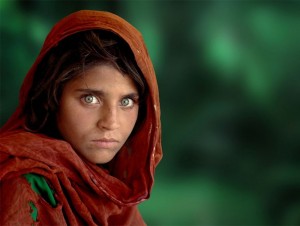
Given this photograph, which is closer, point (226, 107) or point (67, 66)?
point (67, 66)

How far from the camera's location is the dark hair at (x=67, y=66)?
0.71 meters

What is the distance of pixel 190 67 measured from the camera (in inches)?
52.8

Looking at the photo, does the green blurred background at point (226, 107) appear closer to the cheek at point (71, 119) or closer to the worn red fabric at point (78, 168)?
the worn red fabric at point (78, 168)

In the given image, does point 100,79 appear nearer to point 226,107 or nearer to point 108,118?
point 108,118

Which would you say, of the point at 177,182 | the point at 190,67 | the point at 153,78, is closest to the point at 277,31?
the point at 190,67

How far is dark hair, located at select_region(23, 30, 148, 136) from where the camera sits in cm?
71

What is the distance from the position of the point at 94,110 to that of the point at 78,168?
0.34ft

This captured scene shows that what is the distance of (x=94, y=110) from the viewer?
70cm

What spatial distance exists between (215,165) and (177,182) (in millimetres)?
140

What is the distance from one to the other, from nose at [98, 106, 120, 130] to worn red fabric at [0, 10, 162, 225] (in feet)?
0.23

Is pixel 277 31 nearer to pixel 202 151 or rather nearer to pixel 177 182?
pixel 202 151

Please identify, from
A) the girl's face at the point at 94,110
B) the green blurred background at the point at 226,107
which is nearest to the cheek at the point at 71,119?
the girl's face at the point at 94,110

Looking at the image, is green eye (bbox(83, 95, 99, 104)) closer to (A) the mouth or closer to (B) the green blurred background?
(A) the mouth

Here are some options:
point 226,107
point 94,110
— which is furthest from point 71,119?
point 226,107
